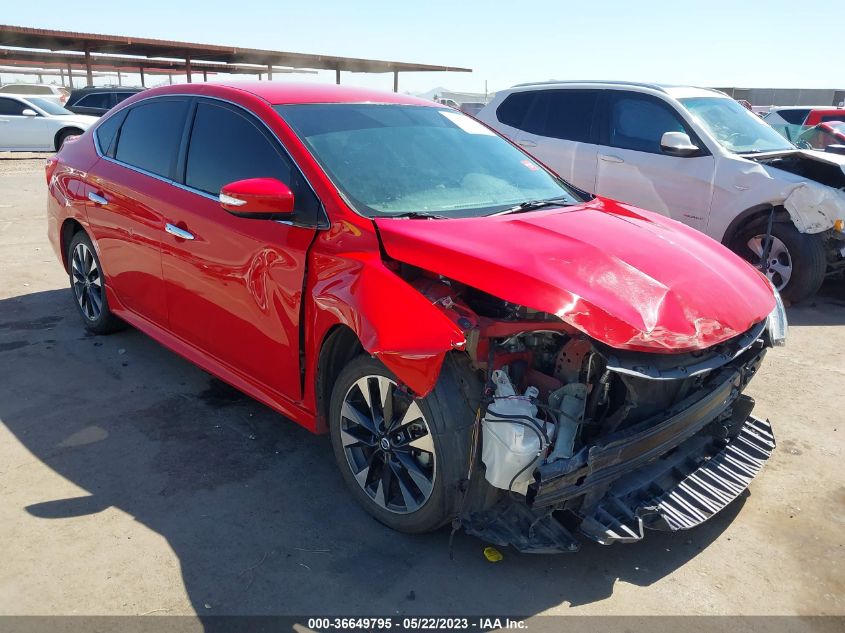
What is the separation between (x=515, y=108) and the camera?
27.2 feet

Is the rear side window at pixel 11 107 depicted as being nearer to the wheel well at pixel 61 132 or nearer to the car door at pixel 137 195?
the wheel well at pixel 61 132

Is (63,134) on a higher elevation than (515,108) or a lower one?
lower

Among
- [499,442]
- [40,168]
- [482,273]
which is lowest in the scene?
[40,168]

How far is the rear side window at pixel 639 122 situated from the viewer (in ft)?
22.9

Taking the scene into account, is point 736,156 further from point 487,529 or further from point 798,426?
point 487,529

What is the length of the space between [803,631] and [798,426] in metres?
1.87

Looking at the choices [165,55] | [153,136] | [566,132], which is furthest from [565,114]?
[165,55]

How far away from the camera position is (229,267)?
11.6 ft

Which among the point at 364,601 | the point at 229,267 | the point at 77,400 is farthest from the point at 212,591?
the point at 77,400

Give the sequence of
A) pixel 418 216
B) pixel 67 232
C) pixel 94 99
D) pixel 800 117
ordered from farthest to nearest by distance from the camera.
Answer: pixel 94 99
pixel 800 117
pixel 67 232
pixel 418 216

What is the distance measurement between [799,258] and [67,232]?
20.3 feet

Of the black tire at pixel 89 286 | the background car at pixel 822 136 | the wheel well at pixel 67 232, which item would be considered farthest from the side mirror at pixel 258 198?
the background car at pixel 822 136

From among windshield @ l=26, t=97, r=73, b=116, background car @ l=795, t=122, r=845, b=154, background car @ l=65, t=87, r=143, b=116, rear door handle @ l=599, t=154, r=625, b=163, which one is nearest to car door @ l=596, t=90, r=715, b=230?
rear door handle @ l=599, t=154, r=625, b=163

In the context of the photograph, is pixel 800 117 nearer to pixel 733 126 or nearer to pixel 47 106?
pixel 733 126
